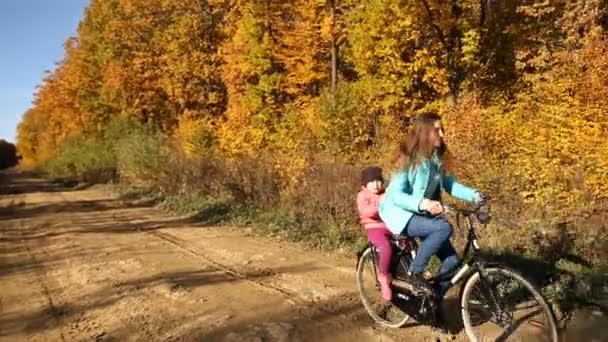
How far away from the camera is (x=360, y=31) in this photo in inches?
868

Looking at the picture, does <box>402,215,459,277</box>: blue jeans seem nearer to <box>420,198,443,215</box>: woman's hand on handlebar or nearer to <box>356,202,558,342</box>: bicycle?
<box>356,202,558,342</box>: bicycle

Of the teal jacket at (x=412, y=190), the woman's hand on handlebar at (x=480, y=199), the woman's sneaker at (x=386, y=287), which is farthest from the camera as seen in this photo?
the woman's sneaker at (x=386, y=287)

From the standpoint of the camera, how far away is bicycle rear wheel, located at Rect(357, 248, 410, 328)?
21.8 ft

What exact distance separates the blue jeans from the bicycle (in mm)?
107

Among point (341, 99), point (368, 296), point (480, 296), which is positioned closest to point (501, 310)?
point (480, 296)

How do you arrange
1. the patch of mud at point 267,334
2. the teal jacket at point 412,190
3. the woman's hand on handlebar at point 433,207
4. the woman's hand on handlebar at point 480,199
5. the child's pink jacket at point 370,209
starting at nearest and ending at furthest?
1. the woman's hand on handlebar at point 480,199
2. the woman's hand on handlebar at point 433,207
3. the teal jacket at point 412,190
4. the patch of mud at point 267,334
5. the child's pink jacket at point 370,209

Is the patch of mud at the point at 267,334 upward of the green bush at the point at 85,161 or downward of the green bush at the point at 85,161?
downward

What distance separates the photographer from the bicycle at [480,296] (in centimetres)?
518

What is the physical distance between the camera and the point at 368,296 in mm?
7082

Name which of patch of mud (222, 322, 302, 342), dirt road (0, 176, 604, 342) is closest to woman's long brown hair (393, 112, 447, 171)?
dirt road (0, 176, 604, 342)

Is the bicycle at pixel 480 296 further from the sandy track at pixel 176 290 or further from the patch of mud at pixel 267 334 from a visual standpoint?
the patch of mud at pixel 267 334

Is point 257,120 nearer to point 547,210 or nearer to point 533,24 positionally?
point 533,24

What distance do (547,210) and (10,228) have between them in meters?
13.0

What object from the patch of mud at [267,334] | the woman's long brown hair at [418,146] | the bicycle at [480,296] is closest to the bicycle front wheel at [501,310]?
the bicycle at [480,296]
